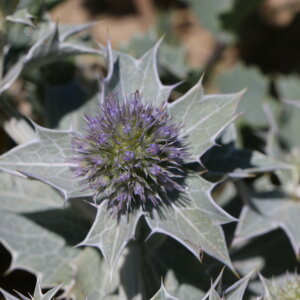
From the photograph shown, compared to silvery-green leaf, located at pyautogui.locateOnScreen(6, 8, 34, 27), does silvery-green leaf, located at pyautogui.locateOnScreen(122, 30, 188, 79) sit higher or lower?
lower

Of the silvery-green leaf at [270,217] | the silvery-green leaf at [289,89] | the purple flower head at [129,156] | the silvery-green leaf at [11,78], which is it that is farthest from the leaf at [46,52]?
the silvery-green leaf at [289,89]

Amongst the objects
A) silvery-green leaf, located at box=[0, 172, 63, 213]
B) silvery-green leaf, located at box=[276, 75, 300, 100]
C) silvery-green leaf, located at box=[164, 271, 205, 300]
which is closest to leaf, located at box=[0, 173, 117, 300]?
silvery-green leaf, located at box=[0, 172, 63, 213]

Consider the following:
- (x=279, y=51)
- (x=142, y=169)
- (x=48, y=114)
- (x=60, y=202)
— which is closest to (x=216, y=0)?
(x=279, y=51)

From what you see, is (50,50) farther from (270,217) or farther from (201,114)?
(270,217)

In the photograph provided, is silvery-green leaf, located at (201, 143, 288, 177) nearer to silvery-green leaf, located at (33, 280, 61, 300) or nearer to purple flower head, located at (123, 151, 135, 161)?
purple flower head, located at (123, 151, 135, 161)

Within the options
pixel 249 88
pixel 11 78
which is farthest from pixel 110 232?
pixel 249 88

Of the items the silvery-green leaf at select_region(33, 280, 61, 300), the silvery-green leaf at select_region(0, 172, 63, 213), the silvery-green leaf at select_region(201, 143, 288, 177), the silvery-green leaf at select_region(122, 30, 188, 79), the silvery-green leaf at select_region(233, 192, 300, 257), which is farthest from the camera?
the silvery-green leaf at select_region(122, 30, 188, 79)

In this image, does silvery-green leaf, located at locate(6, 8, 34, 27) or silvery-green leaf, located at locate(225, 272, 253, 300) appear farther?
silvery-green leaf, located at locate(6, 8, 34, 27)
